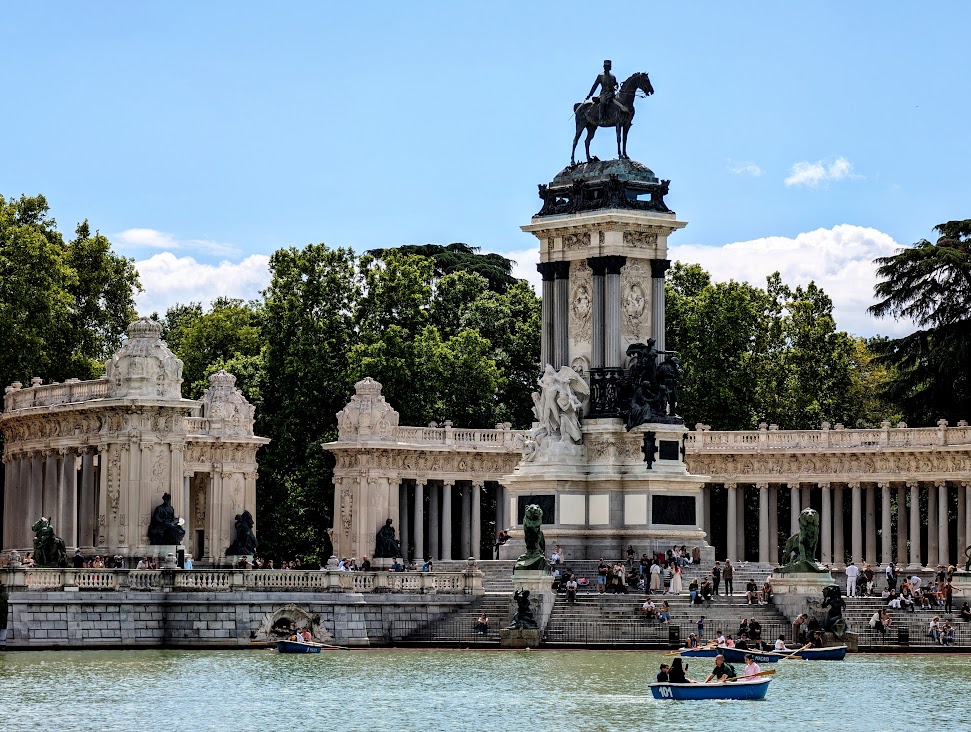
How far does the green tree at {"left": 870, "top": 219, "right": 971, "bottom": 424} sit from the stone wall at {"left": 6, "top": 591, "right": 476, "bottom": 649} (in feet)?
109

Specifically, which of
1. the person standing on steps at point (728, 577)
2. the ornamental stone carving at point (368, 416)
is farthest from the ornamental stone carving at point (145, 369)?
the person standing on steps at point (728, 577)

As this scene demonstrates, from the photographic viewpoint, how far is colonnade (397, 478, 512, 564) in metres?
97.2

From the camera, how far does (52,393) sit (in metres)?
88.9

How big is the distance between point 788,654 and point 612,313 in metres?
18.5

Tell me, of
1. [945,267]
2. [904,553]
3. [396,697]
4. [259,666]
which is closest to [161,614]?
[259,666]

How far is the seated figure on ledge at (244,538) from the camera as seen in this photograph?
87375 millimetres

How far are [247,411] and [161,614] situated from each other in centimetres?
2669

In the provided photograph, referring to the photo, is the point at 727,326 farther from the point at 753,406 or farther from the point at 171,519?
the point at 171,519

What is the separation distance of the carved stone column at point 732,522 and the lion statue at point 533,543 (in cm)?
2541

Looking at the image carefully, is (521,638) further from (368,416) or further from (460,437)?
(460,437)

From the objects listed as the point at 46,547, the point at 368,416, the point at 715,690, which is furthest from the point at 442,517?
the point at 715,690

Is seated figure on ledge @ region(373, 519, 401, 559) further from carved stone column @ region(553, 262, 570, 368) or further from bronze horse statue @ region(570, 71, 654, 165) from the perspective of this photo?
bronze horse statue @ region(570, 71, 654, 165)

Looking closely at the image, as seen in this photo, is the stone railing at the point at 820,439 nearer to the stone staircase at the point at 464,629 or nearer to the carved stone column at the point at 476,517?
the carved stone column at the point at 476,517

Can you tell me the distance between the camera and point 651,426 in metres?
81.4
